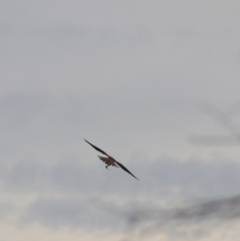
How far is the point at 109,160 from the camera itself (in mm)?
48906
